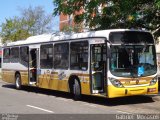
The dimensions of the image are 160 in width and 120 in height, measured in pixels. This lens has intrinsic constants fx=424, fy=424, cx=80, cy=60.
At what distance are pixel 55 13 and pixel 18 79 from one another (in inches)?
228

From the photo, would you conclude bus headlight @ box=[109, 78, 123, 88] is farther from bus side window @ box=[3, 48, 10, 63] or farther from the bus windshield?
bus side window @ box=[3, 48, 10, 63]

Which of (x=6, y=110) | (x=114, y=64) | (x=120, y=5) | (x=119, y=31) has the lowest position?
(x=6, y=110)

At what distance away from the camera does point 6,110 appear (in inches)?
556

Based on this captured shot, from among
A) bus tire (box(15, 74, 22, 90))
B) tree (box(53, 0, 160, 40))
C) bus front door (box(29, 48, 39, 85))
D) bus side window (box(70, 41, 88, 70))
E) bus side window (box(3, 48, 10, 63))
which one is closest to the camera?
bus side window (box(70, 41, 88, 70))

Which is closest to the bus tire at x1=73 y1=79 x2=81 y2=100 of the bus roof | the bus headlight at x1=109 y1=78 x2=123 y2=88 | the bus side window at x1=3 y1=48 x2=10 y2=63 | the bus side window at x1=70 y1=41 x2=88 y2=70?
the bus side window at x1=70 y1=41 x2=88 y2=70

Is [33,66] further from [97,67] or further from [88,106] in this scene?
[88,106]

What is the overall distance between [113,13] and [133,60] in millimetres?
3450

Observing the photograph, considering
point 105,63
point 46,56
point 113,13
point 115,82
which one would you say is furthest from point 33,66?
point 115,82

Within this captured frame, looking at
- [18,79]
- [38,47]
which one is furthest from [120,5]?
[18,79]

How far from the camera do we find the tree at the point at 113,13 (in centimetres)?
1794

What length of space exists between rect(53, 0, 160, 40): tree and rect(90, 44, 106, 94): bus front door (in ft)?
7.79

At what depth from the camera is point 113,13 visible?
732 inches

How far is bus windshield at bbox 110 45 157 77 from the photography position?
15.5 m

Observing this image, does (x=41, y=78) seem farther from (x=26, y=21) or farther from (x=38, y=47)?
(x=26, y=21)
